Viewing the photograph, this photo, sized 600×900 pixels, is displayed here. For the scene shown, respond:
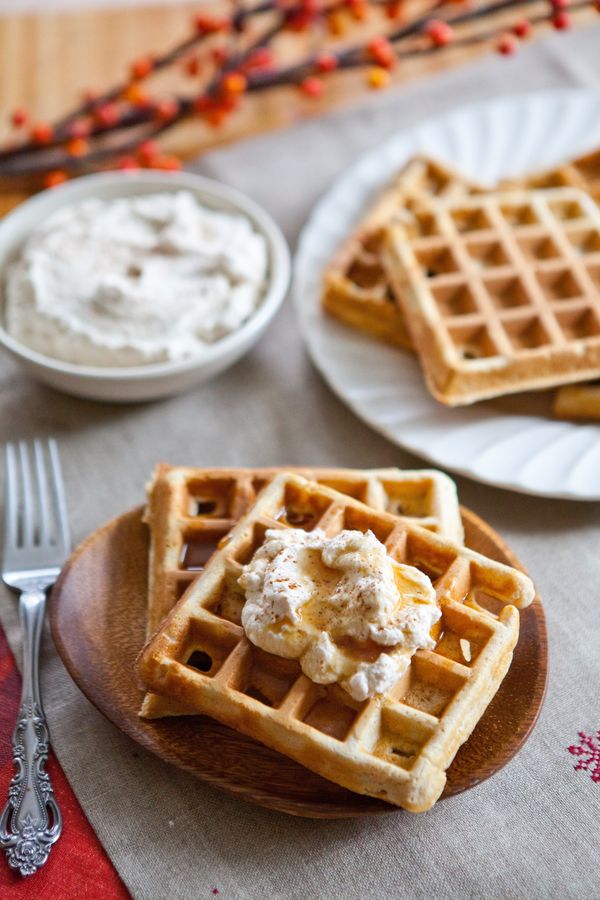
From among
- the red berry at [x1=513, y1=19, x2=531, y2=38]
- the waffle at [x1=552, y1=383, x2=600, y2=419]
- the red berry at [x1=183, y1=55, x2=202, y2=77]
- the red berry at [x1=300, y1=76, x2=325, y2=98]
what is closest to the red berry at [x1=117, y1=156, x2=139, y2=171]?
the red berry at [x1=183, y1=55, x2=202, y2=77]

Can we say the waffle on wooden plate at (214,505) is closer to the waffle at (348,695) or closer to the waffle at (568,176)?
the waffle at (348,695)

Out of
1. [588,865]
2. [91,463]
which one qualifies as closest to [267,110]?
[91,463]

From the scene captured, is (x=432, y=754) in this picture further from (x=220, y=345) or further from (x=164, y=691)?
(x=220, y=345)

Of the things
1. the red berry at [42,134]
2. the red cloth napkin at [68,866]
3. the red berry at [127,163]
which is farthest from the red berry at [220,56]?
the red cloth napkin at [68,866]

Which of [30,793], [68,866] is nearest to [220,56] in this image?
[30,793]

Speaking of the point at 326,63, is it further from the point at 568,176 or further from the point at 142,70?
the point at 568,176

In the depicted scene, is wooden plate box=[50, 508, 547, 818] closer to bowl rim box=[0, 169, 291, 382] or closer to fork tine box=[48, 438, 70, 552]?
fork tine box=[48, 438, 70, 552]
